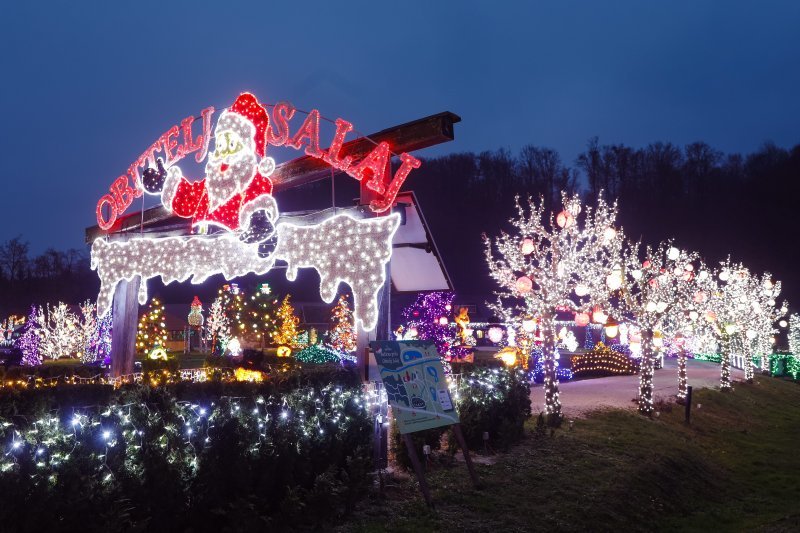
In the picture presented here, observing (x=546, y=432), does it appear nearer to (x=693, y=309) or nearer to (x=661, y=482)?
(x=661, y=482)

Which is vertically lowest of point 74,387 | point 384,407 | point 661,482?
point 661,482

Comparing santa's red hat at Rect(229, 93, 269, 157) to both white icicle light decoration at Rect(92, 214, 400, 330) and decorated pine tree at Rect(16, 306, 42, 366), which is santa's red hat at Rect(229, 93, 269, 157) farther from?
decorated pine tree at Rect(16, 306, 42, 366)

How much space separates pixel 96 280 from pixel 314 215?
→ 49225mm

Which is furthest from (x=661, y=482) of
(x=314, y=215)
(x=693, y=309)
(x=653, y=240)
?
(x=653, y=240)

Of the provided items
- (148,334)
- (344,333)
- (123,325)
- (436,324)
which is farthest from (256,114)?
(344,333)

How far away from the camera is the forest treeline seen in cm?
4612

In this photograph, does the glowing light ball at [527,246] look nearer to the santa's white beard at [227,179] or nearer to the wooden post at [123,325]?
the santa's white beard at [227,179]

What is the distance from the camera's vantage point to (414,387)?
7.62 metres

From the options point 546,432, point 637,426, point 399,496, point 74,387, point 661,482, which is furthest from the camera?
point 637,426

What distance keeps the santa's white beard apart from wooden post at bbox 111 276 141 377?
11.1 ft

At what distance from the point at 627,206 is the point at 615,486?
142 ft

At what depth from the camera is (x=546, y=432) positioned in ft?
37.3

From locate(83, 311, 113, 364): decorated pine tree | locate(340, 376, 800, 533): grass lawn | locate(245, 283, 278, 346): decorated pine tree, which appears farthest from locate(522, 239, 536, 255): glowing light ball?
locate(245, 283, 278, 346): decorated pine tree

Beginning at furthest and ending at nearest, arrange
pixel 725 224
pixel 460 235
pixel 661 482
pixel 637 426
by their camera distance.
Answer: pixel 460 235, pixel 725 224, pixel 637 426, pixel 661 482
